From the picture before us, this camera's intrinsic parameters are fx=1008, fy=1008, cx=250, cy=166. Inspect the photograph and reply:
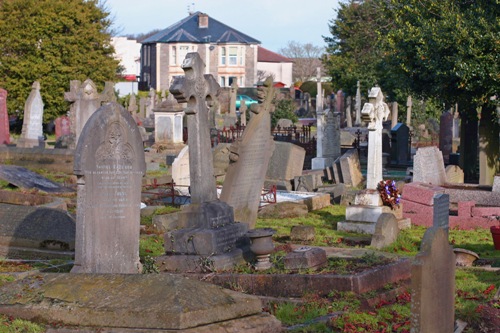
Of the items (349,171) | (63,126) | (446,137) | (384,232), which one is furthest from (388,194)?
(63,126)

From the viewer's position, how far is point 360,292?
1084 centimetres

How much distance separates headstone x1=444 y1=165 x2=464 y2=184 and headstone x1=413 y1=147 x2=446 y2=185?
865 millimetres

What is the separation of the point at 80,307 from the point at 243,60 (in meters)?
82.1

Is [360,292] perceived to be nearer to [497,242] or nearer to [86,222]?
[86,222]

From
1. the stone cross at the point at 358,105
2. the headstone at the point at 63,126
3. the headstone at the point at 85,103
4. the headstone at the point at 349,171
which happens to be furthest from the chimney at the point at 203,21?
the headstone at the point at 349,171

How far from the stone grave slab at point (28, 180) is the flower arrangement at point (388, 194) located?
260 inches

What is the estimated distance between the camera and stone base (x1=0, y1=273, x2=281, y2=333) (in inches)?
326

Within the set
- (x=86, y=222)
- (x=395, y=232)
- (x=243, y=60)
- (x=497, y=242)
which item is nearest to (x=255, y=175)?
(x=395, y=232)

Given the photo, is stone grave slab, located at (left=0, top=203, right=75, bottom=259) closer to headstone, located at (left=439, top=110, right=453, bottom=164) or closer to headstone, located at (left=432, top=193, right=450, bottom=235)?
headstone, located at (left=432, top=193, right=450, bottom=235)

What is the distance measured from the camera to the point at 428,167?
22.2m

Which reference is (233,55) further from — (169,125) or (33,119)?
(169,125)

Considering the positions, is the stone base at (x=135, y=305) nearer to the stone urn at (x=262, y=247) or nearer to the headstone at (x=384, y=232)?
the stone urn at (x=262, y=247)

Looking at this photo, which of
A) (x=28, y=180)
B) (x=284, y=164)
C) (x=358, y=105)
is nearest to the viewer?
(x=28, y=180)

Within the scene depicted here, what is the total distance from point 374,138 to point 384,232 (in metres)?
3.57
